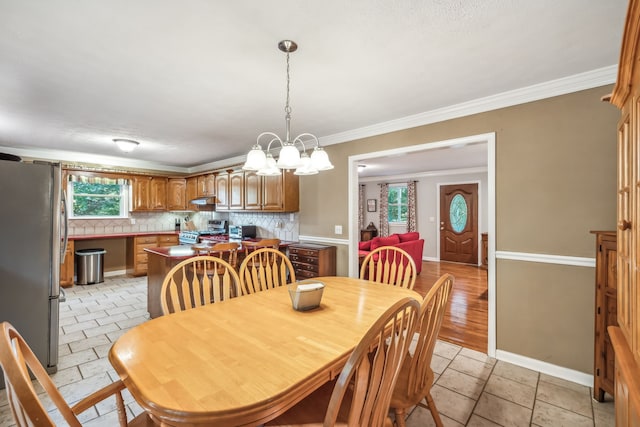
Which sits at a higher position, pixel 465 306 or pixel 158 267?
pixel 158 267

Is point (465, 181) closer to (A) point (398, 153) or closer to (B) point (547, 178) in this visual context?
(A) point (398, 153)

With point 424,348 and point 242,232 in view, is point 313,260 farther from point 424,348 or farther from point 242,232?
point 424,348

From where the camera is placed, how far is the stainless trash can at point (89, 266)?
5.30 metres

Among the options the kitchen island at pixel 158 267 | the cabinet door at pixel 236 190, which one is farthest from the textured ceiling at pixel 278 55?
the cabinet door at pixel 236 190

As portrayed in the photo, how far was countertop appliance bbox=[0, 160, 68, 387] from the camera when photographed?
2.26 meters

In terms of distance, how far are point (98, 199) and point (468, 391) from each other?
22.7 feet

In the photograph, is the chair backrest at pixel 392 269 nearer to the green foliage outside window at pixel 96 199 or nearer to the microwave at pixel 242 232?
the microwave at pixel 242 232

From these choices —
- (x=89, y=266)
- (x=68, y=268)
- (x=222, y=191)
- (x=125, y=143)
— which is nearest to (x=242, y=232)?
(x=222, y=191)

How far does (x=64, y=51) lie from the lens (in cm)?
196

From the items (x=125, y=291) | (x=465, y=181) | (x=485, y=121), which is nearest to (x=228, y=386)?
(x=485, y=121)

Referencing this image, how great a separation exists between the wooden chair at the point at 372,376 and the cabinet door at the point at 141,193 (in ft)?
20.3

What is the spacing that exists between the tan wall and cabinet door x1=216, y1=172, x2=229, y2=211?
13.2 ft

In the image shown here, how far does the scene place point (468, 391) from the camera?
7.29ft

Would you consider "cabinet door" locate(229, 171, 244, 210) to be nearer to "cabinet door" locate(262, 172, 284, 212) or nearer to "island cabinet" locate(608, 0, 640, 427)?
"cabinet door" locate(262, 172, 284, 212)
